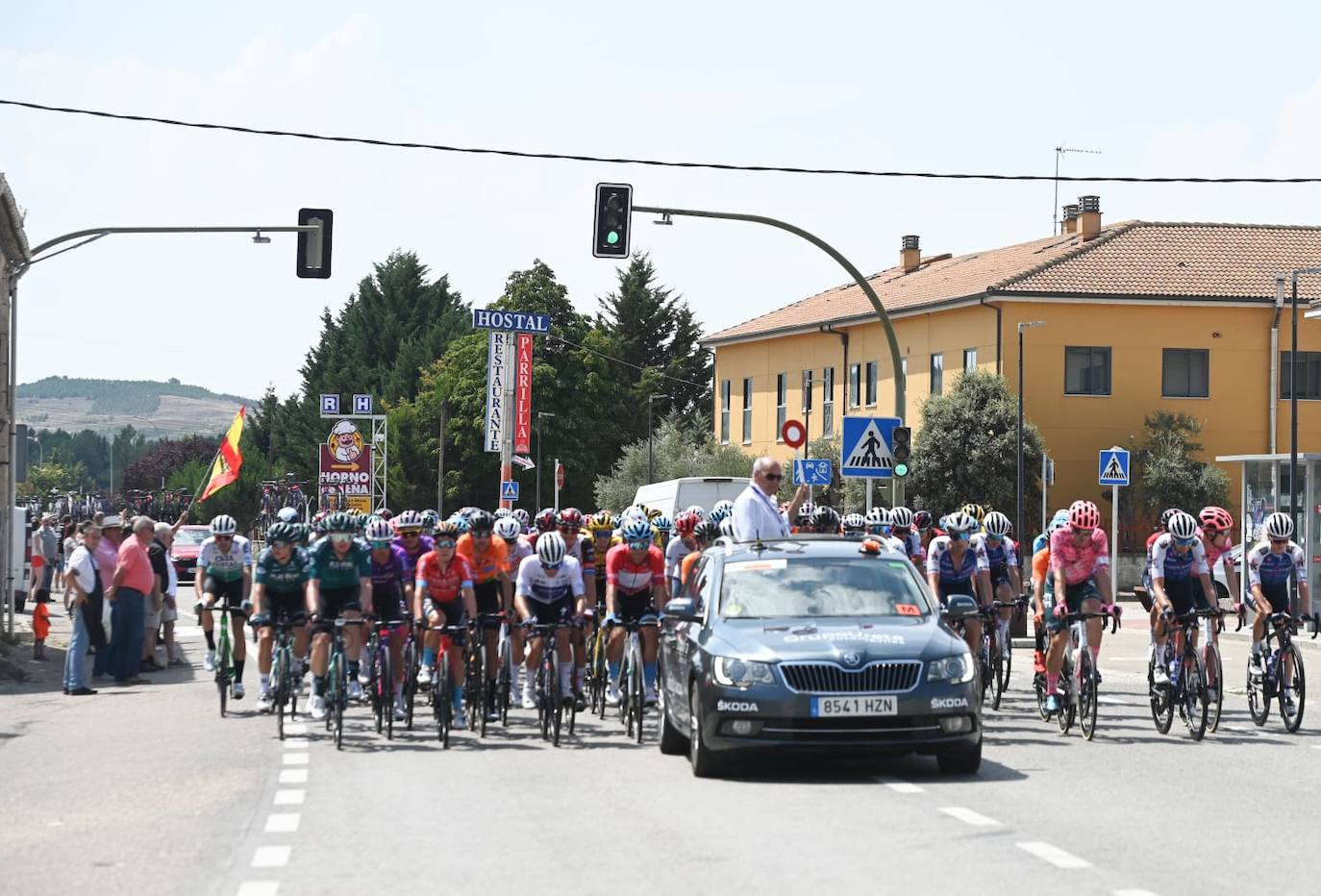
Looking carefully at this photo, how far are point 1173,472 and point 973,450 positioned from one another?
5887 millimetres

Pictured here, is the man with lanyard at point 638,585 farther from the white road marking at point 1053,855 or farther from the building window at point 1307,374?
the building window at point 1307,374

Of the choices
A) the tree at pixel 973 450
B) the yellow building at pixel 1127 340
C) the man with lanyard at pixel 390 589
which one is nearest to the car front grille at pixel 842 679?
the man with lanyard at pixel 390 589

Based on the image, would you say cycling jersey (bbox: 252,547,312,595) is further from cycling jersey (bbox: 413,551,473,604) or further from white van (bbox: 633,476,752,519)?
white van (bbox: 633,476,752,519)

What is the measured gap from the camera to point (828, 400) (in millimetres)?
73875

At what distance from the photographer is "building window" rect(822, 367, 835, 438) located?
241ft

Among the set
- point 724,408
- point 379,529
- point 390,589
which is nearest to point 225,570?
point 379,529

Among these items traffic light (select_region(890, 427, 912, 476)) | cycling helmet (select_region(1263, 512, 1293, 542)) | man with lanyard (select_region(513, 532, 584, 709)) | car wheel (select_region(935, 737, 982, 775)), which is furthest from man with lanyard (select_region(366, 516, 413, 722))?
traffic light (select_region(890, 427, 912, 476))

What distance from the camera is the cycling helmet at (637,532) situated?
1700 cm

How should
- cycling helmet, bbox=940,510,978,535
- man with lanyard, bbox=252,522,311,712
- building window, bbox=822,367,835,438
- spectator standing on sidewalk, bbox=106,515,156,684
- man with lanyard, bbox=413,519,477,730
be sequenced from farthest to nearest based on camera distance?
building window, bbox=822,367,835,438
spectator standing on sidewalk, bbox=106,515,156,684
cycling helmet, bbox=940,510,978,535
man with lanyard, bbox=252,522,311,712
man with lanyard, bbox=413,519,477,730

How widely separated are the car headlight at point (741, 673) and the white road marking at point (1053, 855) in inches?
118

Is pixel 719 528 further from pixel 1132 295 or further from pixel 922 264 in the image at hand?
pixel 922 264

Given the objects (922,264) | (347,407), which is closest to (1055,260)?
(922,264)

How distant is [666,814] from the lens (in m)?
11.5

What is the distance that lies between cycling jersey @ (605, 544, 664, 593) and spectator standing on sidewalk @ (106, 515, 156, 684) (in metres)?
7.33
